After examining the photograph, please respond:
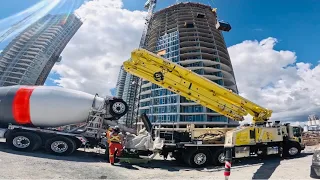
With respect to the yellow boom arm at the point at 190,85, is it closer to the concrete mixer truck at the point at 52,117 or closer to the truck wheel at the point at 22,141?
the concrete mixer truck at the point at 52,117

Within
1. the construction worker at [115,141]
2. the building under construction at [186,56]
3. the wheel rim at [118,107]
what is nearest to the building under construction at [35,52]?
the building under construction at [186,56]

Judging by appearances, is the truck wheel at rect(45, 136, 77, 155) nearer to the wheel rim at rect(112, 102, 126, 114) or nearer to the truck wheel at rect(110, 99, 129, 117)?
the truck wheel at rect(110, 99, 129, 117)

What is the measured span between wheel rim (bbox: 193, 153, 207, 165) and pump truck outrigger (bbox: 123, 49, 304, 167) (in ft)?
4.08

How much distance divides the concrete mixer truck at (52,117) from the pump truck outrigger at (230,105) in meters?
3.29

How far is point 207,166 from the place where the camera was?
41.1 ft

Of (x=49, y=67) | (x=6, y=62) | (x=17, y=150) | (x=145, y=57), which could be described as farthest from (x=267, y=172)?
(x=49, y=67)

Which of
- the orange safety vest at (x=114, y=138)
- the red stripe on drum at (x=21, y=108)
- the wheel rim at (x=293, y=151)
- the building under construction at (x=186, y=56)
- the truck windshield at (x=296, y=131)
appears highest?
the building under construction at (x=186, y=56)

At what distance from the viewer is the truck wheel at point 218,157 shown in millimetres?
12672

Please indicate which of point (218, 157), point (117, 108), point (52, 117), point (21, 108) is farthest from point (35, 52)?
point (218, 157)

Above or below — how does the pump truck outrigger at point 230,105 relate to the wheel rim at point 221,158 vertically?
above

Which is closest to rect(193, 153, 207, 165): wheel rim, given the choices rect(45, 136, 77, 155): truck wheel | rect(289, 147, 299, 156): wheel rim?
rect(289, 147, 299, 156): wheel rim

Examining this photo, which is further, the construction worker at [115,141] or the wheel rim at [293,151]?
the wheel rim at [293,151]

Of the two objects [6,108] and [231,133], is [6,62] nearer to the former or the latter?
[6,108]

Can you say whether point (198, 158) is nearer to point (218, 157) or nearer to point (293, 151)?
point (218, 157)
